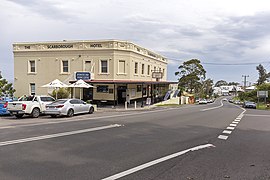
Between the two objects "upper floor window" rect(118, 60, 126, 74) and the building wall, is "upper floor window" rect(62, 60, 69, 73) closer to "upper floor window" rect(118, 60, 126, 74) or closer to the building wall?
the building wall

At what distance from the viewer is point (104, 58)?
30.6 m

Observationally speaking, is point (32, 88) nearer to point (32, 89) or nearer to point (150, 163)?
point (32, 89)

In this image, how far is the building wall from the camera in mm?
30580

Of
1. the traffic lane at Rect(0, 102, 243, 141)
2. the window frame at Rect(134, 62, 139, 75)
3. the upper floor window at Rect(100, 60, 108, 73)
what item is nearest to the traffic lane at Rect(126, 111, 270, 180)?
the traffic lane at Rect(0, 102, 243, 141)

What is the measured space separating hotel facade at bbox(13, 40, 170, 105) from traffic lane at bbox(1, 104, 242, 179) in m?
19.0

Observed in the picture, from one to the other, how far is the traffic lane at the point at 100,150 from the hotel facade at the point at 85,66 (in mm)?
18984

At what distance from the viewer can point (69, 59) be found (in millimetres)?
31578

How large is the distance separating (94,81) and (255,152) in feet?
75.9

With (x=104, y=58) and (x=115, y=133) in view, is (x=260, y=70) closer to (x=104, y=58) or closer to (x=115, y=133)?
(x=104, y=58)

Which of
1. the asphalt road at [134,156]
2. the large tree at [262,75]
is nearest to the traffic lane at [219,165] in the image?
the asphalt road at [134,156]

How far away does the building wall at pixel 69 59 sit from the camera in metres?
30.6

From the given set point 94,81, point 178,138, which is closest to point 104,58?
point 94,81

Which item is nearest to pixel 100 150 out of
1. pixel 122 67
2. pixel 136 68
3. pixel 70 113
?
pixel 70 113

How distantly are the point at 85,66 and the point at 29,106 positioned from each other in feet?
44.5
